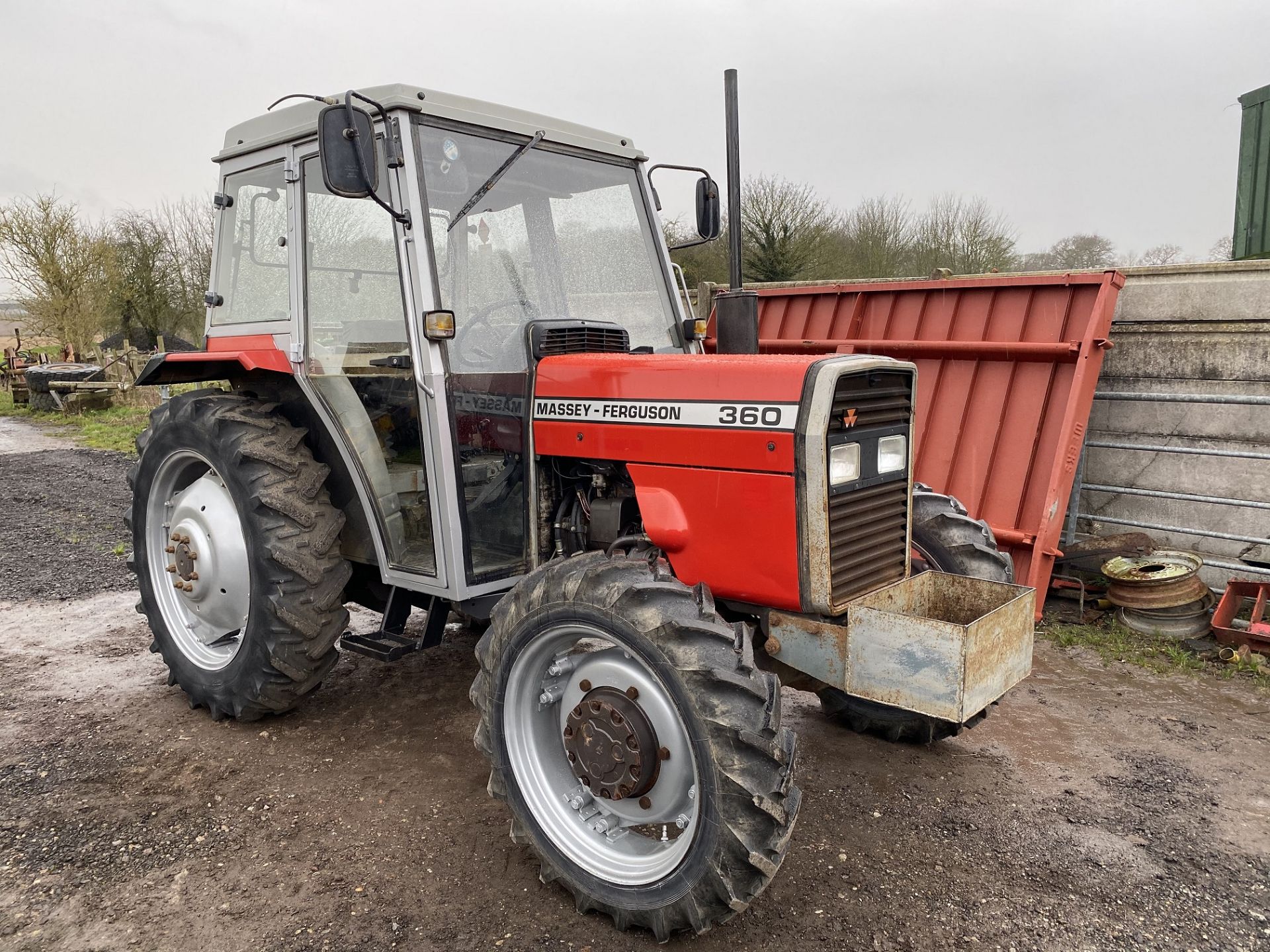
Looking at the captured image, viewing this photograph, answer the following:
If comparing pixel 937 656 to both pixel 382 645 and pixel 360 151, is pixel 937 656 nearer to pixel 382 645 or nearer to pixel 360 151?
pixel 382 645

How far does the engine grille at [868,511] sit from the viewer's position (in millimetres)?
2703

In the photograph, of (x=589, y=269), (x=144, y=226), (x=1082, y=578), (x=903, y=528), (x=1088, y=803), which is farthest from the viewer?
(x=144, y=226)

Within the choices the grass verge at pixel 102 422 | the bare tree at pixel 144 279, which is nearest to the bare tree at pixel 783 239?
the grass verge at pixel 102 422

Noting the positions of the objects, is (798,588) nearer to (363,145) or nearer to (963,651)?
(963,651)

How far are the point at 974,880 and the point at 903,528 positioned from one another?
113 centimetres

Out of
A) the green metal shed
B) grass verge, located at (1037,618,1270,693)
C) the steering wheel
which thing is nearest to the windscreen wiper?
the steering wheel

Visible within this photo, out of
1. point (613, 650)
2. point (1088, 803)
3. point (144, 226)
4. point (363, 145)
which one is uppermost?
point (144, 226)

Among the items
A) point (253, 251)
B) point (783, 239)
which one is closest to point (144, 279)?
point (783, 239)

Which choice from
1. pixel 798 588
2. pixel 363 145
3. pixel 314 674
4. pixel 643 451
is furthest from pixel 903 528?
pixel 314 674

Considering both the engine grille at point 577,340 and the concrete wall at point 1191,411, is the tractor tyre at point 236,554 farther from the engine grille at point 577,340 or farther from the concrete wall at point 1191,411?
the concrete wall at point 1191,411

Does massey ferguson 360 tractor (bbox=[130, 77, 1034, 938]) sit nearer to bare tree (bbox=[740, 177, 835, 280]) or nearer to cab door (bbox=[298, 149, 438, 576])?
cab door (bbox=[298, 149, 438, 576])

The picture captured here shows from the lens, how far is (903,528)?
308cm

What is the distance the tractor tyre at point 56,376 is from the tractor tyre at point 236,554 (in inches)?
668

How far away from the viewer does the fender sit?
12.2ft
